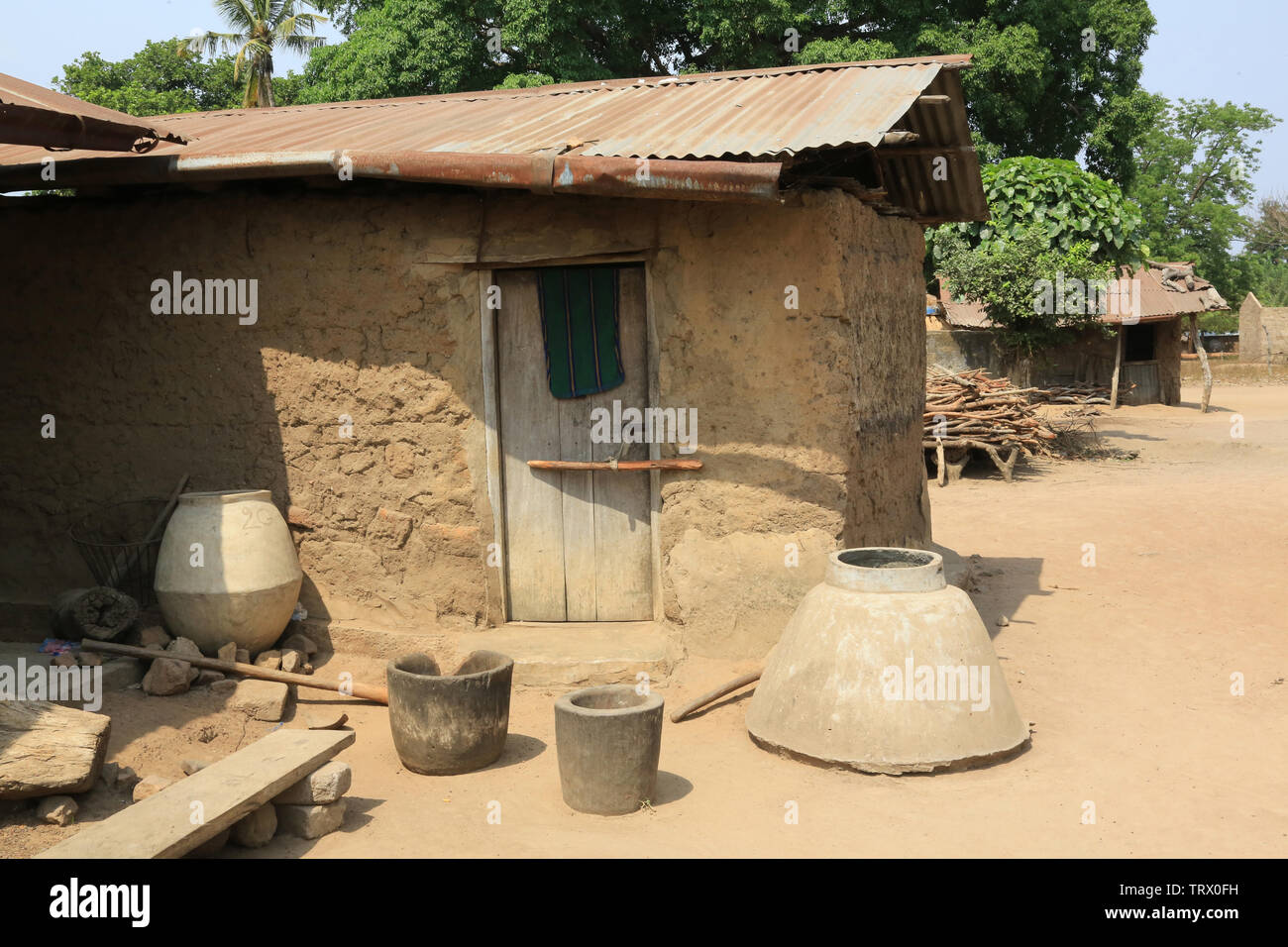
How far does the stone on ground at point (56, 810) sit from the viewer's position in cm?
399

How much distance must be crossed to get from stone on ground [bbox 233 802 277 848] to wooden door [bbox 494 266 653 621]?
237 centimetres

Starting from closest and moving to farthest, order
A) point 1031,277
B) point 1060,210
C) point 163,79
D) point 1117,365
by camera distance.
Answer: point 1031,277 → point 1060,210 → point 1117,365 → point 163,79

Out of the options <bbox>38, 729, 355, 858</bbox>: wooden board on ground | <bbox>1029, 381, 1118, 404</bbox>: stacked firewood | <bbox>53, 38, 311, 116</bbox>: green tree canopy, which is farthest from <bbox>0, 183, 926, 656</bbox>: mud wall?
<bbox>53, 38, 311, 116</bbox>: green tree canopy

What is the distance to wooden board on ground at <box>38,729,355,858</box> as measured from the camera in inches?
133

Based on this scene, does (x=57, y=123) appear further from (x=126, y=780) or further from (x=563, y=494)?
(x=563, y=494)

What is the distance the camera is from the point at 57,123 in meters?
4.65

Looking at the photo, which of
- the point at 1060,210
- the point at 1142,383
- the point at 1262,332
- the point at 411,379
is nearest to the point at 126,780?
the point at 411,379

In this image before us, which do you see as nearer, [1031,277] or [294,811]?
[294,811]

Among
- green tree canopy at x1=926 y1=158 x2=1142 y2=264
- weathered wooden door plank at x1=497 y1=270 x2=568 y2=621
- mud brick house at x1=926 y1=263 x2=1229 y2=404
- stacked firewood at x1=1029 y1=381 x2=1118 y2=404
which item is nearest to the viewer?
weathered wooden door plank at x1=497 y1=270 x2=568 y2=621

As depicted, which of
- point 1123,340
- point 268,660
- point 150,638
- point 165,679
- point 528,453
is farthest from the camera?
point 1123,340

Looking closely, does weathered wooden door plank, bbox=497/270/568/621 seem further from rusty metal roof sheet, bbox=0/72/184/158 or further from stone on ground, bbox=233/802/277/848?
stone on ground, bbox=233/802/277/848

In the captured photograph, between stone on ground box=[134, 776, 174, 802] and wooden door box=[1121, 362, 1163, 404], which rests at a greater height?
wooden door box=[1121, 362, 1163, 404]

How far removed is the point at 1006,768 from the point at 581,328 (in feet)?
10.1

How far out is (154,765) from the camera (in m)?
4.78
